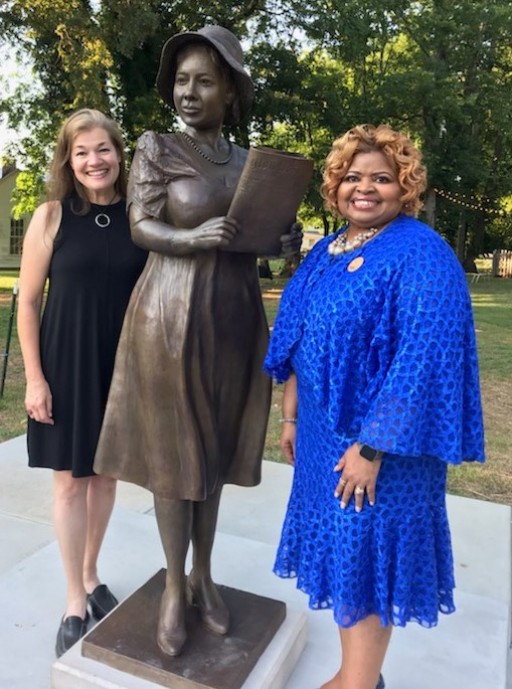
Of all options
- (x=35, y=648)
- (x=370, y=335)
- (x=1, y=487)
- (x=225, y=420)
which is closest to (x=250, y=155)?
(x=370, y=335)

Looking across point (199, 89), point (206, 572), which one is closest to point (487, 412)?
point (206, 572)

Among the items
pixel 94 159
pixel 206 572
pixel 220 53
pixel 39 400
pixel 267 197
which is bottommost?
pixel 206 572

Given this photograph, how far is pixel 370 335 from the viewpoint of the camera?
187cm

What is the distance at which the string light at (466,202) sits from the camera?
81.3ft

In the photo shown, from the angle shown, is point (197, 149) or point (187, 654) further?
point (187, 654)

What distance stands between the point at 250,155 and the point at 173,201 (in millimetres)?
334

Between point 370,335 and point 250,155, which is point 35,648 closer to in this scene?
point 370,335

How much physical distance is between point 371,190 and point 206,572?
1.58 meters

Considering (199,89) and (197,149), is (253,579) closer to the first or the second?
(197,149)

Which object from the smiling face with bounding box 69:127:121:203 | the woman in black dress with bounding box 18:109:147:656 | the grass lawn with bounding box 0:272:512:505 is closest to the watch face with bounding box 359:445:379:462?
the woman in black dress with bounding box 18:109:147:656

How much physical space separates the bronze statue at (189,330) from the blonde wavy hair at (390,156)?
332 millimetres

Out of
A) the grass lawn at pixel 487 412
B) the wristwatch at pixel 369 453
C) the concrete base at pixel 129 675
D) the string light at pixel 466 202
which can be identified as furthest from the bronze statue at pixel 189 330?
the string light at pixel 466 202

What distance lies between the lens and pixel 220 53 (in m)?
2.03

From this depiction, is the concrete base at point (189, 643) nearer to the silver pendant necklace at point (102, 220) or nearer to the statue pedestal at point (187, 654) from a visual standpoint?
the statue pedestal at point (187, 654)
